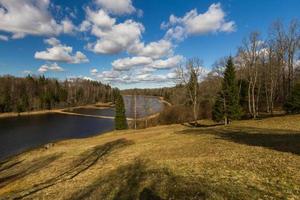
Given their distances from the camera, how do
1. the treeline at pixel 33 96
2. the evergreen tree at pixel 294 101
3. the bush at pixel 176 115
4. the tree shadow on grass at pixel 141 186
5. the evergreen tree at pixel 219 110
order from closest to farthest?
the tree shadow on grass at pixel 141 186, the evergreen tree at pixel 294 101, the evergreen tree at pixel 219 110, the bush at pixel 176 115, the treeline at pixel 33 96

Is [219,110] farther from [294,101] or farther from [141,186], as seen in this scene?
[141,186]

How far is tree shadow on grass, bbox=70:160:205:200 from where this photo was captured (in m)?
9.16

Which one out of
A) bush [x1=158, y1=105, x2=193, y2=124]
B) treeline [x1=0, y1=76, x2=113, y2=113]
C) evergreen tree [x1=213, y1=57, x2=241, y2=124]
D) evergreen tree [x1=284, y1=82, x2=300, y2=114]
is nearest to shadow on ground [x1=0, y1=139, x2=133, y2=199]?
evergreen tree [x1=213, y1=57, x2=241, y2=124]

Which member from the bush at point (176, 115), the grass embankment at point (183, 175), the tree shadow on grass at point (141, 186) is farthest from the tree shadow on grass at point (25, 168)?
the bush at point (176, 115)

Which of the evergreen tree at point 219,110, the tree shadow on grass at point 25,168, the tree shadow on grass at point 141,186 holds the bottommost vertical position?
the tree shadow on grass at point 25,168

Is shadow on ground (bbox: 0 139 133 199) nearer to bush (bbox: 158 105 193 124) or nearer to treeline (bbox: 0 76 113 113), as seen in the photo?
bush (bbox: 158 105 193 124)

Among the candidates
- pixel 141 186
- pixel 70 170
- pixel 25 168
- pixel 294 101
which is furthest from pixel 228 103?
pixel 141 186

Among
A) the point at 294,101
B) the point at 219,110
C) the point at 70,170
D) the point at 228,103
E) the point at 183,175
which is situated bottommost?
the point at 70,170

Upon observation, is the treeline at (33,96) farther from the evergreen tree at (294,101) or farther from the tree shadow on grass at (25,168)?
the evergreen tree at (294,101)

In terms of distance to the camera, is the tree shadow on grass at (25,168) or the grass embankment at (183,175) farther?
the tree shadow on grass at (25,168)

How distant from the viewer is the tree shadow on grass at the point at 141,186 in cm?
916

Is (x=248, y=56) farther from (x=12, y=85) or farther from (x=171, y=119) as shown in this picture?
(x=12, y=85)

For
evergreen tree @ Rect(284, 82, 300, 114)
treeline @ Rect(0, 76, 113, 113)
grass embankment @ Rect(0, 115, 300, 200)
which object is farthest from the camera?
treeline @ Rect(0, 76, 113, 113)

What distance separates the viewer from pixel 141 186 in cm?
1047
